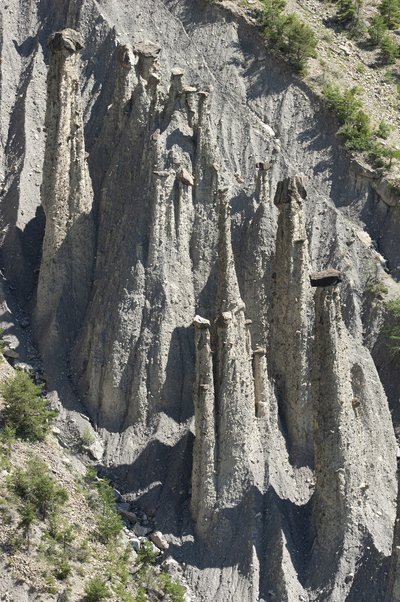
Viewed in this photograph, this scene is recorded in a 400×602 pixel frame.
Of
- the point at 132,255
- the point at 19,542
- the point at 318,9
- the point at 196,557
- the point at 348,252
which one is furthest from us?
the point at 318,9

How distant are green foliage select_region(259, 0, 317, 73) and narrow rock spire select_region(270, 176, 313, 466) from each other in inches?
389

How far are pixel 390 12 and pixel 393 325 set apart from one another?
14.2 m

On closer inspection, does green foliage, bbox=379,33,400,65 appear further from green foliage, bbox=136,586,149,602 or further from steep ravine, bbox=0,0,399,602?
green foliage, bbox=136,586,149,602

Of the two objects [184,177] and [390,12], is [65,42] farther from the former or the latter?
[390,12]

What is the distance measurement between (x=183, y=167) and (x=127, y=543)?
9.50m

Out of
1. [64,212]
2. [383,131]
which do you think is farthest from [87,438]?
[383,131]

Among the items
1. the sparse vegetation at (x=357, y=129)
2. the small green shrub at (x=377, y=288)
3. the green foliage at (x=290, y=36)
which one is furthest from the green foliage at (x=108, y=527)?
the green foliage at (x=290, y=36)

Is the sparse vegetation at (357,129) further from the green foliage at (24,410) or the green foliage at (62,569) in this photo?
Result: the green foliage at (62,569)

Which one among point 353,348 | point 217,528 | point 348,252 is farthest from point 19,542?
point 348,252

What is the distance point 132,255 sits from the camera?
33438 millimetres

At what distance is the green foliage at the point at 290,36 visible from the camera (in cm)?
4162

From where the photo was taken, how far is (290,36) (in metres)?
41.6

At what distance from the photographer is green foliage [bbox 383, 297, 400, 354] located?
3672 centimetres

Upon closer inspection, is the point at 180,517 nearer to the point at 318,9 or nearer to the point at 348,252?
the point at 348,252
